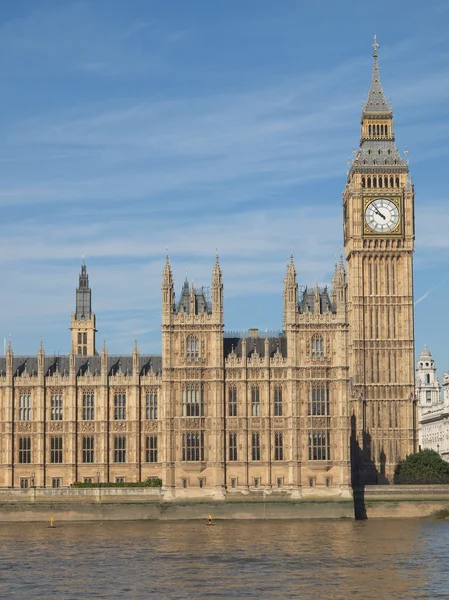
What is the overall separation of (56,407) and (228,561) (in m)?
47.3

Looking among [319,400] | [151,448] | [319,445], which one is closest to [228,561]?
[319,445]

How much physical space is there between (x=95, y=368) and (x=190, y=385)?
1300cm

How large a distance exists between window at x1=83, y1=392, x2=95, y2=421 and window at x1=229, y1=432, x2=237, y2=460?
1527 cm

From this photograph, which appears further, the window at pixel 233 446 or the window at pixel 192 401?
the window at pixel 192 401

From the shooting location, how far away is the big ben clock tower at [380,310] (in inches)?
5689

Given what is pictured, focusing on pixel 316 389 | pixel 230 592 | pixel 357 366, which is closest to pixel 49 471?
pixel 316 389

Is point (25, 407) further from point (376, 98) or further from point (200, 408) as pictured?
point (376, 98)

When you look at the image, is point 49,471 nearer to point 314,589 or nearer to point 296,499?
point 296,499

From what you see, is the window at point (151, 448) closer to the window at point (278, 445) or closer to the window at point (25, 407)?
the window at point (25, 407)

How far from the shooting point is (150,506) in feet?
388

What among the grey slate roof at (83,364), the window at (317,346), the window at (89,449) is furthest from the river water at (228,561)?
the grey slate roof at (83,364)

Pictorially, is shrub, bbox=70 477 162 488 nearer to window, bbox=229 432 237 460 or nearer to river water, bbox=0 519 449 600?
window, bbox=229 432 237 460

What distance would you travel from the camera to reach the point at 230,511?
117938mm

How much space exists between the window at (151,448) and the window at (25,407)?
1226cm
